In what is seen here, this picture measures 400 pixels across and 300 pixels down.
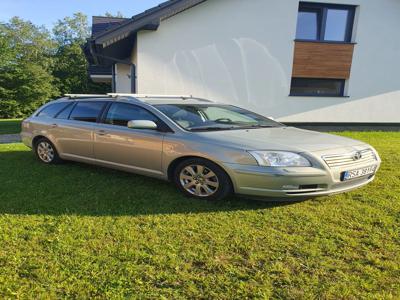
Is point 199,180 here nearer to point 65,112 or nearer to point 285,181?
point 285,181

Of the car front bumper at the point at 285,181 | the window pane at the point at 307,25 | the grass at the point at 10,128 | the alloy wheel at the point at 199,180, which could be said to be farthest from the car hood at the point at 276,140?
the grass at the point at 10,128

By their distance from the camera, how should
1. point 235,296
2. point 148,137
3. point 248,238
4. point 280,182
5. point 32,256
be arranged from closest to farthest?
1. point 235,296
2. point 32,256
3. point 248,238
4. point 280,182
5. point 148,137

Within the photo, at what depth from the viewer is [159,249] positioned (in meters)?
3.12

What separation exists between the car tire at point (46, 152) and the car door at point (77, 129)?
244 millimetres

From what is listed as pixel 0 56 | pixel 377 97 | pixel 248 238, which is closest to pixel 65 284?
pixel 248 238

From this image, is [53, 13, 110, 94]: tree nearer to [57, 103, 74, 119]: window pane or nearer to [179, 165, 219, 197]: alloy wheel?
[57, 103, 74, 119]: window pane

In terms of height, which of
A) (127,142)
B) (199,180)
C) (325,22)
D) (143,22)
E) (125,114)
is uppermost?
(325,22)

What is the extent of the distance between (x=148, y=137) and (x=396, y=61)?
36.6 ft

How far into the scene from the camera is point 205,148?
13.9 feet

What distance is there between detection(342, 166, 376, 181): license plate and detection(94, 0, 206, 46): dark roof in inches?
300

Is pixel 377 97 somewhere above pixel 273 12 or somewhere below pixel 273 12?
below

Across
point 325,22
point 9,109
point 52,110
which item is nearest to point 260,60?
point 325,22

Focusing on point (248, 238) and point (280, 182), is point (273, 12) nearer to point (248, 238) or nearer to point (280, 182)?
point (280, 182)

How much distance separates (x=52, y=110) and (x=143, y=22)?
4.63 metres
